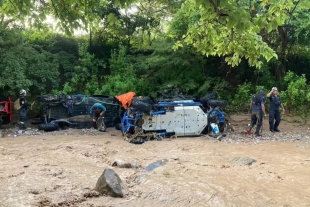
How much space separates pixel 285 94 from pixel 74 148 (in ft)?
32.5

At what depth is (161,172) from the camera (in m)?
7.57

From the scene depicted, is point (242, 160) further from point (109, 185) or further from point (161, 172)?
point (109, 185)

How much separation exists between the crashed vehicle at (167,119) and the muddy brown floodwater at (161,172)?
470mm

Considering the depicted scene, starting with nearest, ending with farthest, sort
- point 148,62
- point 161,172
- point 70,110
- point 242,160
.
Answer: point 161,172, point 242,160, point 70,110, point 148,62

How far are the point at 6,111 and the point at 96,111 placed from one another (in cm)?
344

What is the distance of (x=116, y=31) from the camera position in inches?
761

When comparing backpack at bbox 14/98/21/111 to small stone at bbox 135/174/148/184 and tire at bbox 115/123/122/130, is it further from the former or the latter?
small stone at bbox 135/174/148/184

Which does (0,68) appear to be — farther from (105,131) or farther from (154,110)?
(154,110)

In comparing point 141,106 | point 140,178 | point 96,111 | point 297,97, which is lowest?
point 140,178

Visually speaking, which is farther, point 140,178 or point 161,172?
point 161,172

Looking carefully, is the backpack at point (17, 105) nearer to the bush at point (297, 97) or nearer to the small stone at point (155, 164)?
the small stone at point (155, 164)

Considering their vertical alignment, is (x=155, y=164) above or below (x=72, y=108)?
below

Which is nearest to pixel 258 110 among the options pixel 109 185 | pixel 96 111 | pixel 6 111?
pixel 96 111

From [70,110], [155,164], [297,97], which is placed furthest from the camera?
[297,97]
